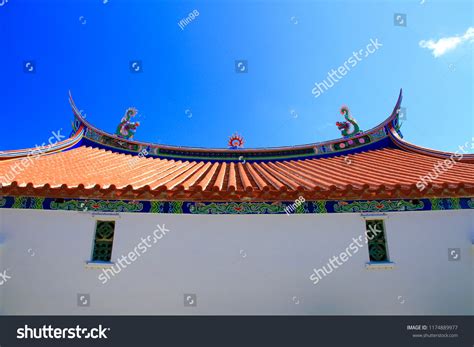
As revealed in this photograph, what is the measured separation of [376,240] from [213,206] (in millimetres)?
2685

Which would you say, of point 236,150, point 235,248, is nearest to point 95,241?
point 235,248

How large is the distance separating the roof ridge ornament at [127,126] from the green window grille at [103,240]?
15.7 feet

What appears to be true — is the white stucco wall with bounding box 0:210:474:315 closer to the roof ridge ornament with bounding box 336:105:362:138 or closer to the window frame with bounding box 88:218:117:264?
the window frame with bounding box 88:218:117:264

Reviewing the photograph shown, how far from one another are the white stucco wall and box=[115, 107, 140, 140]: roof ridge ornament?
4.62 meters

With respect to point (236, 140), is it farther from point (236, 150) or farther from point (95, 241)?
point (95, 241)

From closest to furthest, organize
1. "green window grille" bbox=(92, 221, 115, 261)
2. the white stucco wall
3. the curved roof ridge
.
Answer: the white stucco wall
"green window grille" bbox=(92, 221, 115, 261)
the curved roof ridge

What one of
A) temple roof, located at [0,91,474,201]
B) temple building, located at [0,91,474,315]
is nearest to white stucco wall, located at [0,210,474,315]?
temple building, located at [0,91,474,315]

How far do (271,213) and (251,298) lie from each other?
1.30 m

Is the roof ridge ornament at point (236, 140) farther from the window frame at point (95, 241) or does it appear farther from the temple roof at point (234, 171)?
the window frame at point (95, 241)

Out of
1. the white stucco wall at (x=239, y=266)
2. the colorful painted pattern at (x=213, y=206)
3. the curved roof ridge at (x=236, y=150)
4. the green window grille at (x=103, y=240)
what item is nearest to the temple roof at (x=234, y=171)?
the curved roof ridge at (x=236, y=150)

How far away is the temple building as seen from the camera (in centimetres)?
369

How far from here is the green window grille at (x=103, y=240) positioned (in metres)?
3.93
